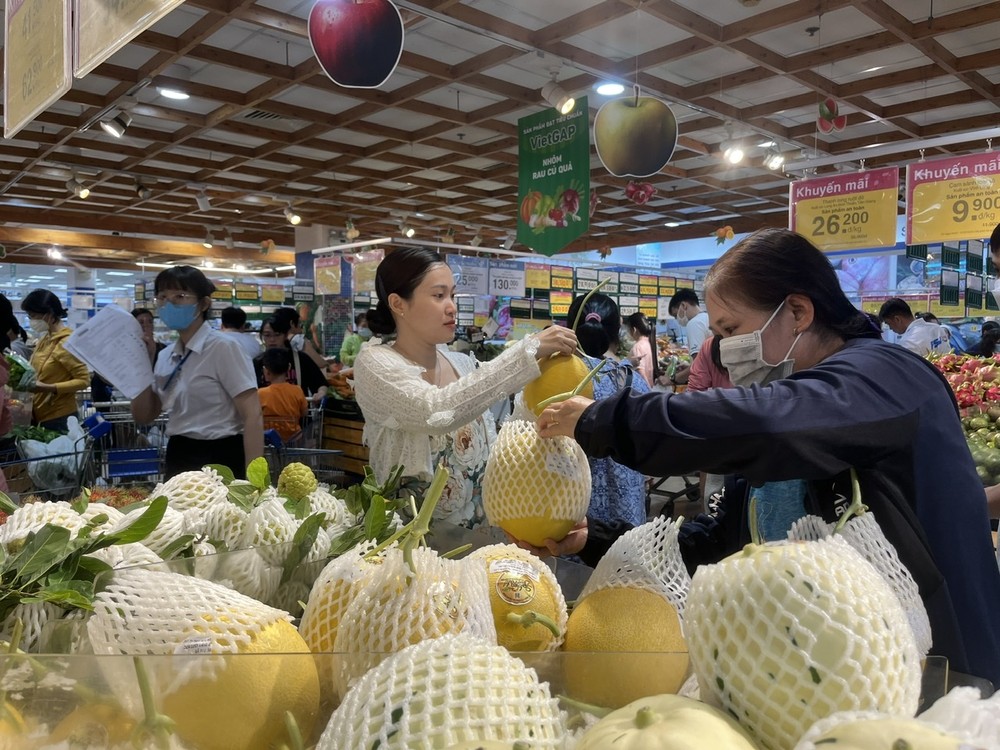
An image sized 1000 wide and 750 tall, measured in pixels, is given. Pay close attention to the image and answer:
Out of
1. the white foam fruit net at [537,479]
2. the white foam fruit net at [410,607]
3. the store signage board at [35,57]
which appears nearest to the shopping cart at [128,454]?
the store signage board at [35,57]

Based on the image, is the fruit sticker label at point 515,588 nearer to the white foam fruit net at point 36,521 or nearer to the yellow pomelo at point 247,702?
the yellow pomelo at point 247,702

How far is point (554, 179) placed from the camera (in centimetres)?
682

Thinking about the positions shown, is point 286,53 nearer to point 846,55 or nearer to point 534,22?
point 534,22

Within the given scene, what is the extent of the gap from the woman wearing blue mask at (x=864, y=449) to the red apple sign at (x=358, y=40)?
3.25m

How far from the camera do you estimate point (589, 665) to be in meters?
0.67

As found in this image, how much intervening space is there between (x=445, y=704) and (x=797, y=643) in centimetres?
29

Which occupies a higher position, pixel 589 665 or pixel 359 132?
pixel 359 132

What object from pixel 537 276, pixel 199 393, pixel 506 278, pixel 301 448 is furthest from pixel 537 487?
pixel 537 276

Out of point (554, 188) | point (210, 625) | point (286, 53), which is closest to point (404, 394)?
point (210, 625)

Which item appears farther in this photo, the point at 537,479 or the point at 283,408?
the point at 283,408

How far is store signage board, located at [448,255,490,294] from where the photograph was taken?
9.83m

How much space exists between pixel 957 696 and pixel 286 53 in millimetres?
7869

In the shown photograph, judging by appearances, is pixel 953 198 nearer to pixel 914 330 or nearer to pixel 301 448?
pixel 914 330

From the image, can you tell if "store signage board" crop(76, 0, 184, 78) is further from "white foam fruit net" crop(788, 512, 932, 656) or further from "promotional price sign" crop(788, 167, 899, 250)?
"promotional price sign" crop(788, 167, 899, 250)
